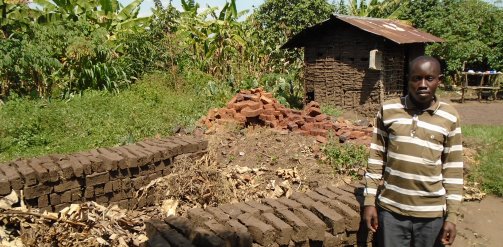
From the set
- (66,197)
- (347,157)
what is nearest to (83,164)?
(66,197)

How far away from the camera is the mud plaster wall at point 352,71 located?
10219 mm

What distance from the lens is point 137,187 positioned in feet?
15.3

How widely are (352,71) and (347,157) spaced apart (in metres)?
5.00

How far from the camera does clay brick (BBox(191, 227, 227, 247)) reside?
2.65m

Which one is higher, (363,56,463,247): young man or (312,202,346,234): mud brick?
(363,56,463,247): young man

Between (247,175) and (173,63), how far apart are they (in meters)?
7.73

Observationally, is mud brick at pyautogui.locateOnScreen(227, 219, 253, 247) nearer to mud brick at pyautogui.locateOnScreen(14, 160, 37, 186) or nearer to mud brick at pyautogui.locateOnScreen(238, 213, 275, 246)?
mud brick at pyautogui.locateOnScreen(238, 213, 275, 246)

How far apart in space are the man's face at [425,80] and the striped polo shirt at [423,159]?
73mm

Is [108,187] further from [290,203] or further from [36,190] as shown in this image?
[290,203]

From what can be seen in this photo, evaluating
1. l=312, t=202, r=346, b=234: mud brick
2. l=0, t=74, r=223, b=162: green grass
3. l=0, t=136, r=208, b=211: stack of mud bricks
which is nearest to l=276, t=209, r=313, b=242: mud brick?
l=312, t=202, r=346, b=234: mud brick

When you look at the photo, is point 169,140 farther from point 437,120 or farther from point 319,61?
point 319,61

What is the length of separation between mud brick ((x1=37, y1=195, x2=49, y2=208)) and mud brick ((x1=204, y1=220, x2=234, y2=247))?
1976 millimetres

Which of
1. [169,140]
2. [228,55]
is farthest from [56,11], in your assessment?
[169,140]

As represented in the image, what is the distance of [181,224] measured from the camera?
2.98 m
